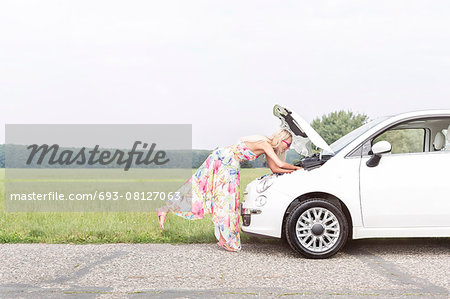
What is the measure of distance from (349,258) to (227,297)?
2518 mm

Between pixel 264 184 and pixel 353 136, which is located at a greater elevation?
pixel 353 136

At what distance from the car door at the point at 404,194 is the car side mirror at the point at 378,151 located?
0.19ft

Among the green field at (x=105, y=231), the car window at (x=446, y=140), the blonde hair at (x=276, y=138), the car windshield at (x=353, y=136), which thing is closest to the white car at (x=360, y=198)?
the car windshield at (x=353, y=136)

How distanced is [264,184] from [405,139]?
2192 millimetres

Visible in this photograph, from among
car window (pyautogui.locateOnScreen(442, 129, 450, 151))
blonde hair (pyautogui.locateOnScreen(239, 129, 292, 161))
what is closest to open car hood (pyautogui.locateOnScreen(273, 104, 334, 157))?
blonde hair (pyautogui.locateOnScreen(239, 129, 292, 161))

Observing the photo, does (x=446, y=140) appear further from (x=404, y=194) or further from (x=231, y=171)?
(x=231, y=171)

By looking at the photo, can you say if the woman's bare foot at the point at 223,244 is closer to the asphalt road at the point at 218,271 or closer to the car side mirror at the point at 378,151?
the asphalt road at the point at 218,271

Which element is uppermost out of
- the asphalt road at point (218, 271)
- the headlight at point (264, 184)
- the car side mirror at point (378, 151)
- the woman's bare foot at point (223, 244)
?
the car side mirror at point (378, 151)

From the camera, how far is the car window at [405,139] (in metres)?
7.27

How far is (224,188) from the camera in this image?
7324 mm

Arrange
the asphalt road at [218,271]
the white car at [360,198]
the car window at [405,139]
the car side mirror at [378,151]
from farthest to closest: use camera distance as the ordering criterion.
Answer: the car window at [405,139]
the white car at [360,198]
the car side mirror at [378,151]
the asphalt road at [218,271]

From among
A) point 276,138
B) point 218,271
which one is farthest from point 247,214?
point 218,271

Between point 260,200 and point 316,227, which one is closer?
point 316,227

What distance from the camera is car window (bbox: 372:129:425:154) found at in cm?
727
